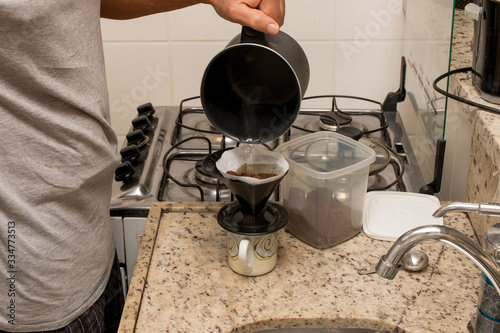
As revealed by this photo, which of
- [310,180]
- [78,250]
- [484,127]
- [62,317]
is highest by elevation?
[484,127]

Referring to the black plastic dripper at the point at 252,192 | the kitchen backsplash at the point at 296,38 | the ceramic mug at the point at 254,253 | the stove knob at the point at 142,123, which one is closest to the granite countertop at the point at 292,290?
the ceramic mug at the point at 254,253

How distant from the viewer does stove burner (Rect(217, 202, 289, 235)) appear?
1.03 meters

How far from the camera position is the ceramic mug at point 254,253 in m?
1.05

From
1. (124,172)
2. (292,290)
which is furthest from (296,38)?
(292,290)

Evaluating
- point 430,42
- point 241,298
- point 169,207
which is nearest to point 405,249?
point 241,298

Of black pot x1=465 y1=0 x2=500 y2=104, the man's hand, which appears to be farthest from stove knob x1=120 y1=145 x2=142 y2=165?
black pot x1=465 y1=0 x2=500 y2=104

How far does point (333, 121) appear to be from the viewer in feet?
5.31

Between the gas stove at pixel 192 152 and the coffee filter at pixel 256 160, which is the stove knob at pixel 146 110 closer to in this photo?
the gas stove at pixel 192 152

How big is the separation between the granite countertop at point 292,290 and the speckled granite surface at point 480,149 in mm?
75

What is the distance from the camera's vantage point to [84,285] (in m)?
1.14

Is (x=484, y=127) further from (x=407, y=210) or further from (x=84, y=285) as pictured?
(x=84, y=285)

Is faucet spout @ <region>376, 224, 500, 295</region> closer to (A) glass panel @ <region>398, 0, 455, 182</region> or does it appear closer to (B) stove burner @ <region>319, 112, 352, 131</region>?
(A) glass panel @ <region>398, 0, 455, 182</region>

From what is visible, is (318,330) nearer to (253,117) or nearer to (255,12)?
(253,117)

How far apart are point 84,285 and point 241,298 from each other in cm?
32
